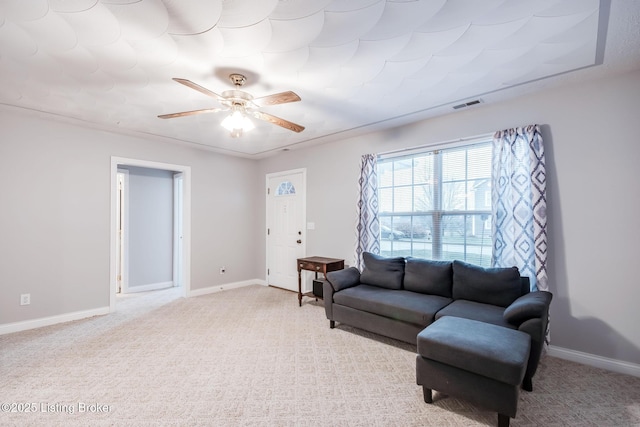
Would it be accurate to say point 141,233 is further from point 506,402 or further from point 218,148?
point 506,402

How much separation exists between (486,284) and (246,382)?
237 centimetres

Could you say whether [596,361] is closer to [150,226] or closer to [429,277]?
[429,277]

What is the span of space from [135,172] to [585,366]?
22.0 ft

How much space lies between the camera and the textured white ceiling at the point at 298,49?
171 cm

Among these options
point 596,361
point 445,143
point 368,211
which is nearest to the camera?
point 596,361

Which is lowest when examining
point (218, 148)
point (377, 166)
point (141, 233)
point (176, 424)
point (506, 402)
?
point (176, 424)

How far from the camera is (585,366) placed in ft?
8.38

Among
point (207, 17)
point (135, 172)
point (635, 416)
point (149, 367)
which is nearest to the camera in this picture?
point (207, 17)

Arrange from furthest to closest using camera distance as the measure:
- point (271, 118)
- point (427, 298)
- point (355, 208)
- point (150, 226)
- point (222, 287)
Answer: point (150, 226) → point (222, 287) → point (355, 208) → point (427, 298) → point (271, 118)

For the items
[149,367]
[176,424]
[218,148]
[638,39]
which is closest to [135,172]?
A: [218,148]

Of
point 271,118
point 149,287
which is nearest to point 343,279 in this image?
point 271,118

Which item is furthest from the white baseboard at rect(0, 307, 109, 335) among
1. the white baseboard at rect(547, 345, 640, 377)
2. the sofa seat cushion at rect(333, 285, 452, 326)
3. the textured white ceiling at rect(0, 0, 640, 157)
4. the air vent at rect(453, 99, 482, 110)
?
the white baseboard at rect(547, 345, 640, 377)

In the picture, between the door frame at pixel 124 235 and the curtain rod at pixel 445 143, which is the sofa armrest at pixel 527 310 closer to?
the curtain rod at pixel 445 143

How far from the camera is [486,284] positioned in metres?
2.83
